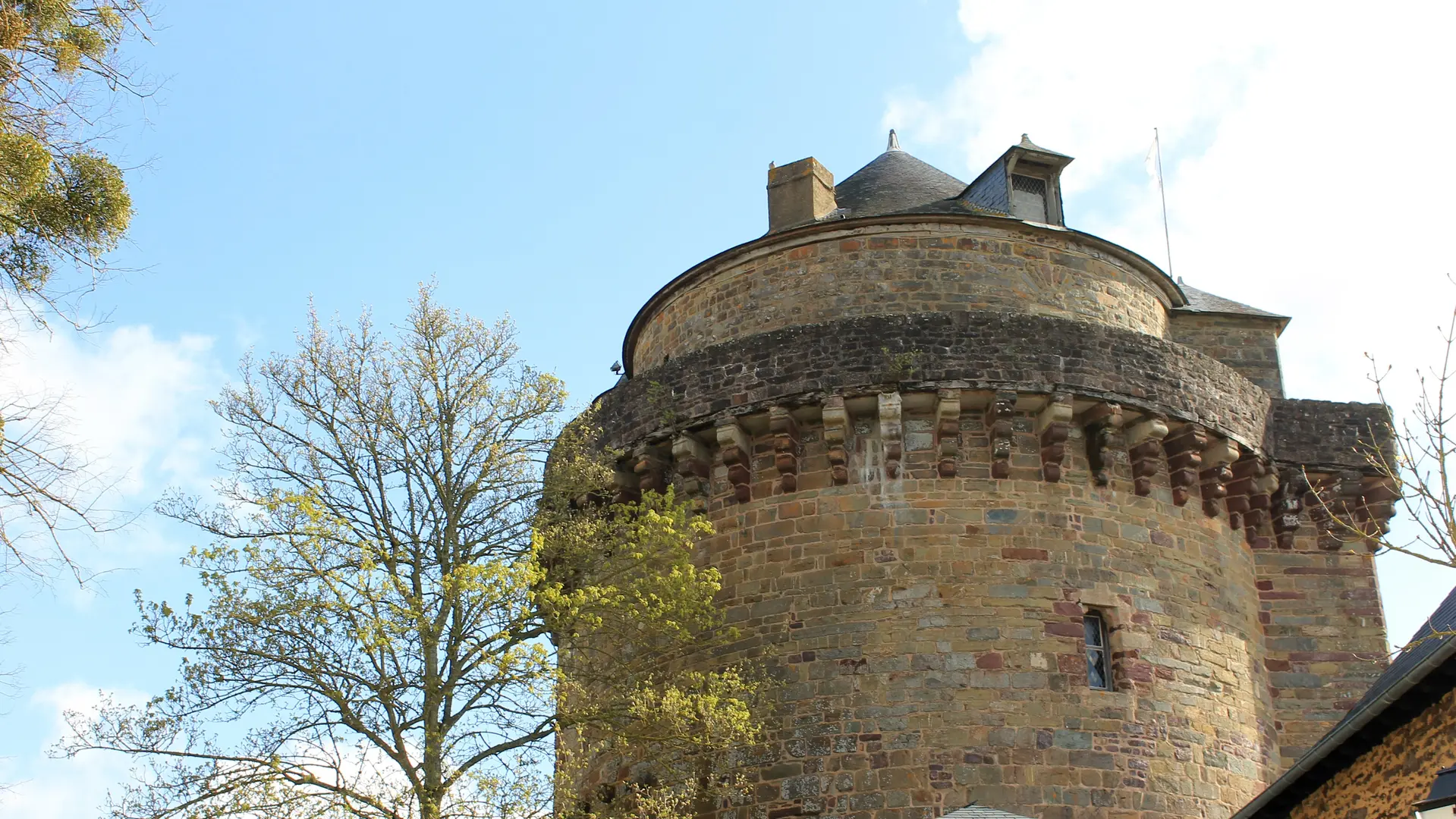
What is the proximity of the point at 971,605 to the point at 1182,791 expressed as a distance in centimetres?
243

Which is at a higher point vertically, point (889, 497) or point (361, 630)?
point (889, 497)

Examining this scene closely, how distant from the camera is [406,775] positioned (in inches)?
424

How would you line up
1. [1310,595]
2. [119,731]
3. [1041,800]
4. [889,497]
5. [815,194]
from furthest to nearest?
[815,194]
[1310,595]
[889,497]
[1041,800]
[119,731]

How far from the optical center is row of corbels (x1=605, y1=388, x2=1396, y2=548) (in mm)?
13758

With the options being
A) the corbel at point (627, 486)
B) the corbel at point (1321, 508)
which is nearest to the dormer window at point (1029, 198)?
the corbel at point (1321, 508)

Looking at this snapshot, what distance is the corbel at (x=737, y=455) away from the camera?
14.1 meters

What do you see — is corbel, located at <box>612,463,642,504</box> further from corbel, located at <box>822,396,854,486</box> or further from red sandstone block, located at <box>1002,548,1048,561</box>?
red sandstone block, located at <box>1002,548,1048,561</box>

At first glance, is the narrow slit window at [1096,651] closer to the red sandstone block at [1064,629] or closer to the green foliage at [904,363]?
the red sandstone block at [1064,629]

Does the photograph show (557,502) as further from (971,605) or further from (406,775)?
(971,605)

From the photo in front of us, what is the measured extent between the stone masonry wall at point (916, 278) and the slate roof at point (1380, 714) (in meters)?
5.07

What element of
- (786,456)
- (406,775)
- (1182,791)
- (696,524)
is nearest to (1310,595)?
(1182,791)

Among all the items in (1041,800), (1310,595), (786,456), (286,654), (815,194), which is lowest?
(1041,800)

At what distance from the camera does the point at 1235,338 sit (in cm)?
1744

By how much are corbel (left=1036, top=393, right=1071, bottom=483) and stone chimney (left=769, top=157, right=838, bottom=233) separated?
3.75 meters
